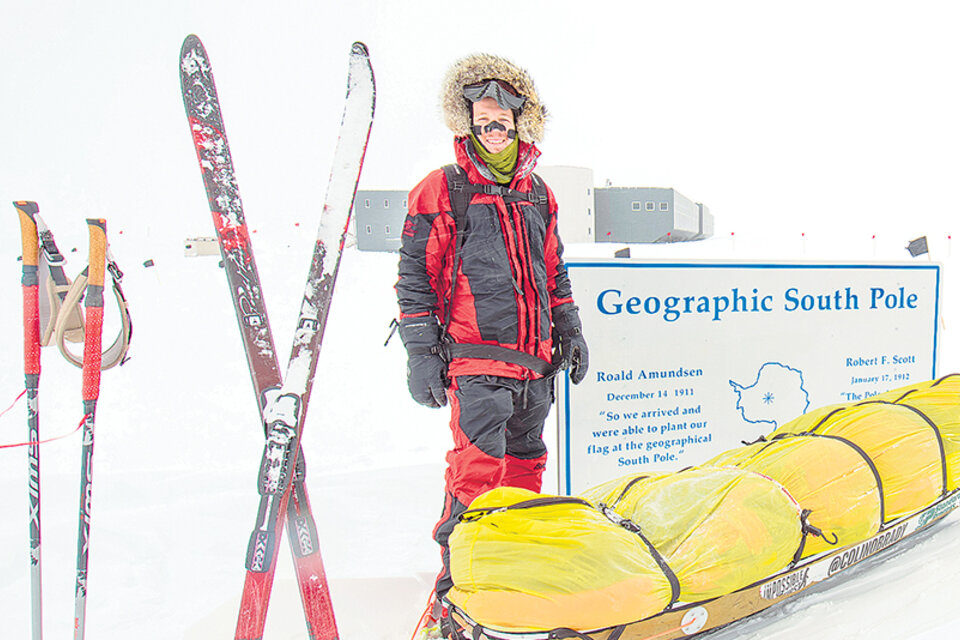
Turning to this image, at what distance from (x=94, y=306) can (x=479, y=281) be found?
3.74ft

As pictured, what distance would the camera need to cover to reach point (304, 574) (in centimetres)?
164

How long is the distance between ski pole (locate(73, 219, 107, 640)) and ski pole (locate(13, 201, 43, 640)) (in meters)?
0.15

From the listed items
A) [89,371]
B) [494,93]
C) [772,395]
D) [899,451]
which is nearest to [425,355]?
[494,93]

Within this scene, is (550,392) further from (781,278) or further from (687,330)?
(781,278)

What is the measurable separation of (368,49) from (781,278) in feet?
7.29

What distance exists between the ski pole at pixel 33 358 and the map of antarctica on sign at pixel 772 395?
2.81 meters

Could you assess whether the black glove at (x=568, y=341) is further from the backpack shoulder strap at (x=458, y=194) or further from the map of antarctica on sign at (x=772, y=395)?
the map of antarctica on sign at (x=772, y=395)

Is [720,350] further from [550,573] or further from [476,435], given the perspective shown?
[550,573]

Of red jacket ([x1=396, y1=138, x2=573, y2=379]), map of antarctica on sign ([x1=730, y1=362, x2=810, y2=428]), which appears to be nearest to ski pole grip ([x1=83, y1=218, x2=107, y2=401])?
red jacket ([x1=396, y1=138, x2=573, y2=379])

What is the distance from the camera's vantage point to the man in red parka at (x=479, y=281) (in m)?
1.73

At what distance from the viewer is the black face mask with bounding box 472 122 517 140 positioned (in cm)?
178

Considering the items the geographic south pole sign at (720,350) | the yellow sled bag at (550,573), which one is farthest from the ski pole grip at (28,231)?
the geographic south pole sign at (720,350)

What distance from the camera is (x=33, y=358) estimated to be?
5.47 feet

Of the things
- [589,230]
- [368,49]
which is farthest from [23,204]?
[589,230]
